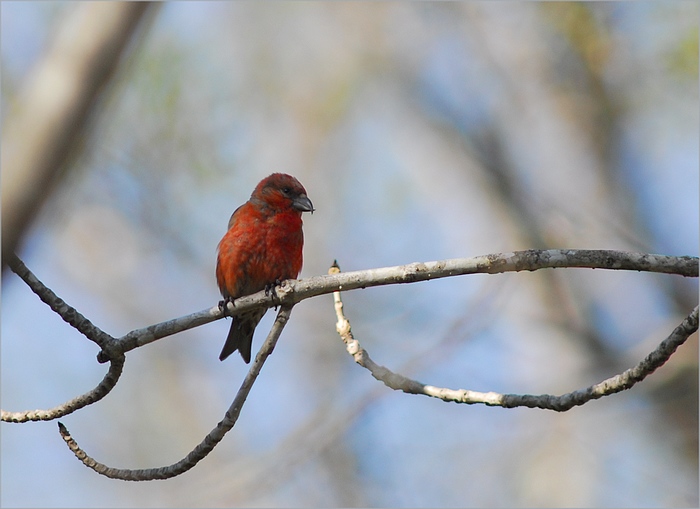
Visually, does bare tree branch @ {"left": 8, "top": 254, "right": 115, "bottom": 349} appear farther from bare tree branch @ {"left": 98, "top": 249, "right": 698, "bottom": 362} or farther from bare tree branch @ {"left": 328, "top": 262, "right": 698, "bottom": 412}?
bare tree branch @ {"left": 328, "top": 262, "right": 698, "bottom": 412}

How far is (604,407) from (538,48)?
14.8 ft

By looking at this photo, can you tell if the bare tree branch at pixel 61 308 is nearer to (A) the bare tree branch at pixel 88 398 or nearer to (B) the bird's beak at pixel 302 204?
(A) the bare tree branch at pixel 88 398

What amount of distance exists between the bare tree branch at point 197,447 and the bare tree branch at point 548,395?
547 millimetres

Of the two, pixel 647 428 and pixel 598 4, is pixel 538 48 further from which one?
pixel 647 428

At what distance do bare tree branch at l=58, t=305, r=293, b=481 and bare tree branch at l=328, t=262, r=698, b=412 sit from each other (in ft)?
1.79

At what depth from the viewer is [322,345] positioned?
11.1 metres

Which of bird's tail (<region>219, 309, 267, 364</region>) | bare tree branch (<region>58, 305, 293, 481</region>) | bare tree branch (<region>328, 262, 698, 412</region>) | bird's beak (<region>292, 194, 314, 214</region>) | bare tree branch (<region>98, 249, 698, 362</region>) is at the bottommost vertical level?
bare tree branch (<region>58, 305, 293, 481</region>)

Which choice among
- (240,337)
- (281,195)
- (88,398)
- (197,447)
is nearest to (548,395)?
(197,447)

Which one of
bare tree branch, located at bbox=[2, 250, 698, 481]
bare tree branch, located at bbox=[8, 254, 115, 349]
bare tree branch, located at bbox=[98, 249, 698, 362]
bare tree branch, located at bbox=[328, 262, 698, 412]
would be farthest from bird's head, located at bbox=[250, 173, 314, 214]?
bare tree branch, located at bbox=[8, 254, 115, 349]

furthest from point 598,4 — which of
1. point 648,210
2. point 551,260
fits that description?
point 551,260

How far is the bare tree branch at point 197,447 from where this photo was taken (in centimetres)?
380

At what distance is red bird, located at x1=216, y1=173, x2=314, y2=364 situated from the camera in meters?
5.68

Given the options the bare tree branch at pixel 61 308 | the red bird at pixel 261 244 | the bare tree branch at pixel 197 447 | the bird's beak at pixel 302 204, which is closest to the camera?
the bare tree branch at pixel 61 308

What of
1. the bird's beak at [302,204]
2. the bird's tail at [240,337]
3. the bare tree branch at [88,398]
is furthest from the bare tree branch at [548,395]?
the bird's tail at [240,337]
